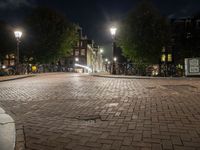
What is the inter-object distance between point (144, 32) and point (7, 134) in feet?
79.1

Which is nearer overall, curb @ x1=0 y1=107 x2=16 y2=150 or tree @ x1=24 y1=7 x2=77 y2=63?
curb @ x1=0 y1=107 x2=16 y2=150

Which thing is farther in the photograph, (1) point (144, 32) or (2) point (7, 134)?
(1) point (144, 32)

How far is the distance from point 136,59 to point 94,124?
77.5 feet

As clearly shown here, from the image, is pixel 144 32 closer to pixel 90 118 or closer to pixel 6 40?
pixel 90 118

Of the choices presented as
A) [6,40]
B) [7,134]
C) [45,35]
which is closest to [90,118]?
[7,134]

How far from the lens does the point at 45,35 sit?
38.3 metres

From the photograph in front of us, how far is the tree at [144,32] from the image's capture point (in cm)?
2647

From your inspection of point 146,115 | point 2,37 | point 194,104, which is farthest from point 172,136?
point 2,37

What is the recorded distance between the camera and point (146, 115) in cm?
584

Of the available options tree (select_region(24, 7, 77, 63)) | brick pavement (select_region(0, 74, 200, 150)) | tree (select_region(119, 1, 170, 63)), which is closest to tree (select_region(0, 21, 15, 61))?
tree (select_region(24, 7, 77, 63))

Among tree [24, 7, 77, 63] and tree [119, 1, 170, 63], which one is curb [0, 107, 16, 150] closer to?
tree [119, 1, 170, 63]

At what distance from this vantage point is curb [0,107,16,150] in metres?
3.65

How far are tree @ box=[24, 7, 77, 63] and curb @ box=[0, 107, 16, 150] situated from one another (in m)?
33.8

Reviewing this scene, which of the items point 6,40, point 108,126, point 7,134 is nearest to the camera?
point 7,134
